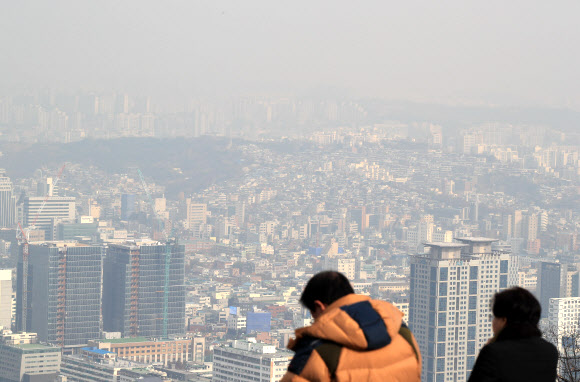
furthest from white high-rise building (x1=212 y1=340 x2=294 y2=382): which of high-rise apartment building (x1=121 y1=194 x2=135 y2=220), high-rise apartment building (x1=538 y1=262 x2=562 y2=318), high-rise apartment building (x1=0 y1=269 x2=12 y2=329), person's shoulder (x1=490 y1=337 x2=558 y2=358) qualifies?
high-rise apartment building (x1=121 y1=194 x2=135 y2=220)

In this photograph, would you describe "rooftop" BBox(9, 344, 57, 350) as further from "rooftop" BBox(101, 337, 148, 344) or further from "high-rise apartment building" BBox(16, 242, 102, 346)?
"high-rise apartment building" BBox(16, 242, 102, 346)

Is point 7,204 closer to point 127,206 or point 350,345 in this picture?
point 127,206

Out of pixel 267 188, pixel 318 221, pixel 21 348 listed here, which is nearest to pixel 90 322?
pixel 21 348

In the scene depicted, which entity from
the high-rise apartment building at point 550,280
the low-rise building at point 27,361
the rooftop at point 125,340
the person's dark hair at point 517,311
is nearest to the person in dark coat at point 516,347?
the person's dark hair at point 517,311

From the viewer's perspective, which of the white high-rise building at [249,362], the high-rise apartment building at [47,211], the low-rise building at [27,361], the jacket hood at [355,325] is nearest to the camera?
the jacket hood at [355,325]

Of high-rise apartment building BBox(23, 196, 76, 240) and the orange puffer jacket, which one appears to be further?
high-rise apartment building BBox(23, 196, 76, 240)

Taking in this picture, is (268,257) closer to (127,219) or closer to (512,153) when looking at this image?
(127,219)

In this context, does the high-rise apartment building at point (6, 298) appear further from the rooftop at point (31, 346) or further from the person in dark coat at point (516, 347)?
the person in dark coat at point (516, 347)
